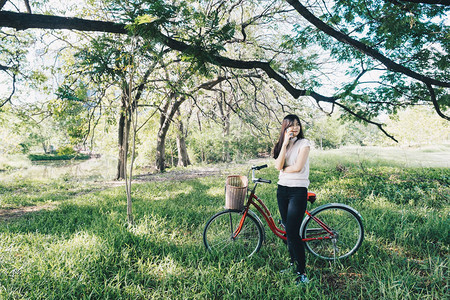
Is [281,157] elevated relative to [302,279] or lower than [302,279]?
elevated

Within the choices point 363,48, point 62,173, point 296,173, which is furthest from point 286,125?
point 62,173

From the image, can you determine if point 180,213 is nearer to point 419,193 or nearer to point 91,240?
point 91,240

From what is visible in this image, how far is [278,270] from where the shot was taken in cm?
254

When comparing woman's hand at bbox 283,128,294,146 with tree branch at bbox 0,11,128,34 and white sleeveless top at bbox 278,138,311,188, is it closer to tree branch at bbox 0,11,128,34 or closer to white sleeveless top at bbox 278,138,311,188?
white sleeveless top at bbox 278,138,311,188

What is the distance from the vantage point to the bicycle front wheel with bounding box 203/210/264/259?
276 cm

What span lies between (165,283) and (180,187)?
4986mm

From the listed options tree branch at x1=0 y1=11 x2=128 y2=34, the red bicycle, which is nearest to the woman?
the red bicycle

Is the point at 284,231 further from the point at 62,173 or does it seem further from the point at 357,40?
the point at 62,173

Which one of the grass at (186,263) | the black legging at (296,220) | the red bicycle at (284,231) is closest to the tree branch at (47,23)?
the grass at (186,263)

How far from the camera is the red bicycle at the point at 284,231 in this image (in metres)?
2.69

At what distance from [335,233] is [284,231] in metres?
0.63

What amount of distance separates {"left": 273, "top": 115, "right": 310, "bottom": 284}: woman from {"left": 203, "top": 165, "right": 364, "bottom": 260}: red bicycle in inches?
14.8

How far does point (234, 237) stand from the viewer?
111 inches

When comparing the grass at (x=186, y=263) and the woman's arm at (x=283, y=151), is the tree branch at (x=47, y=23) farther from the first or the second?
the woman's arm at (x=283, y=151)
